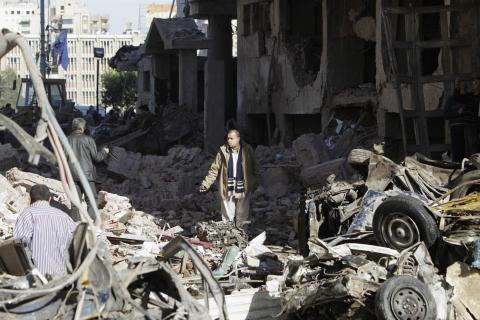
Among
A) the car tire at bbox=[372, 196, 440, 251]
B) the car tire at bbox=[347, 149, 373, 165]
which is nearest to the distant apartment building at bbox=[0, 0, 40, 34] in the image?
the car tire at bbox=[347, 149, 373, 165]

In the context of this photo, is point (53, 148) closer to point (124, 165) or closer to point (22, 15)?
point (124, 165)

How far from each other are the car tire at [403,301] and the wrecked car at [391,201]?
111 centimetres

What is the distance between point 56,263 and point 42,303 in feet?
5.24

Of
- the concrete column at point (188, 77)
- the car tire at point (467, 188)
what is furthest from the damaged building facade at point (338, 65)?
the car tire at point (467, 188)

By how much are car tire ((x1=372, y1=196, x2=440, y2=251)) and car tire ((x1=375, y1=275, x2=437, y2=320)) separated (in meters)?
1.08

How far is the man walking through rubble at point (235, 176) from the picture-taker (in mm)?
14531

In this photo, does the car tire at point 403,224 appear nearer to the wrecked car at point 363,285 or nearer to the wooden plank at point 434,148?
the wrecked car at point 363,285

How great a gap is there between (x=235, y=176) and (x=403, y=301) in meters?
5.73

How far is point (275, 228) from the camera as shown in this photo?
16.4 m

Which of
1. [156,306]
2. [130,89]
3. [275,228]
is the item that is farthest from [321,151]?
[130,89]

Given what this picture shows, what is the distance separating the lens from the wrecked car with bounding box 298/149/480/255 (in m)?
10.3

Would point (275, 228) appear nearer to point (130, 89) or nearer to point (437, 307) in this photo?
point (437, 307)

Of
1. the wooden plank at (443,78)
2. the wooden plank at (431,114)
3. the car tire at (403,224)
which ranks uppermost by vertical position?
the wooden plank at (443,78)

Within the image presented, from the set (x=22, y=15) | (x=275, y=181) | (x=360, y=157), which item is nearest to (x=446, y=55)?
(x=360, y=157)
